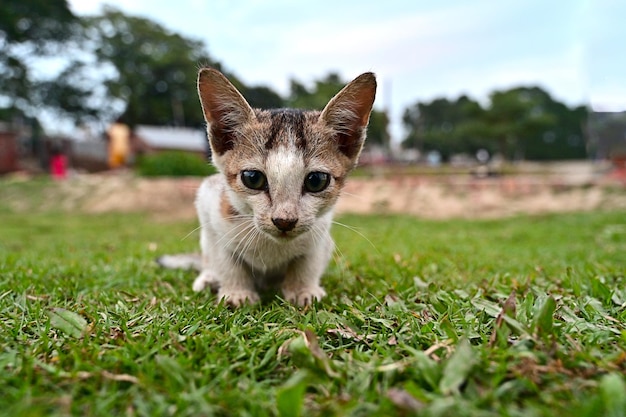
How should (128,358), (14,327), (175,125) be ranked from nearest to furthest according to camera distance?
1. (128,358)
2. (14,327)
3. (175,125)

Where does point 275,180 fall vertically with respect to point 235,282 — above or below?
above

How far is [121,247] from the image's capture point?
4.89 metres

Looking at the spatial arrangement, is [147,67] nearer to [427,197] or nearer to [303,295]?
[427,197]

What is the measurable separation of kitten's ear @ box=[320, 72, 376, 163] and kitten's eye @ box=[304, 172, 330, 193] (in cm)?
30

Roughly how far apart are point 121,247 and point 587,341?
15.1 ft

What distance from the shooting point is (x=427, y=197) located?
34.4 feet

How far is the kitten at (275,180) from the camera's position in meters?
2.03

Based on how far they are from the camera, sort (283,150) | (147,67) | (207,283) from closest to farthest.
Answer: (283,150) → (207,283) → (147,67)

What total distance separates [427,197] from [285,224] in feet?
29.6

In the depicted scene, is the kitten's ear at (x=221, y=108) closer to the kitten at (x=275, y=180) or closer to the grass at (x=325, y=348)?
the kitten at (x=275, y=180)

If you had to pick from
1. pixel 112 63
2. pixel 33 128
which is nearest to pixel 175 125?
pixel 112 63

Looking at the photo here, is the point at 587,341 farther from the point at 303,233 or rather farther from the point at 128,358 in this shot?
the point at 128,358

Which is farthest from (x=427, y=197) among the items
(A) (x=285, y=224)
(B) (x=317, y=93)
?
(B) (x=317, y=93)

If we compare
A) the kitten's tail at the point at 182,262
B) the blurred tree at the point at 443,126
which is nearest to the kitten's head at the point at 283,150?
the kitten's tail at the point at 182,262
